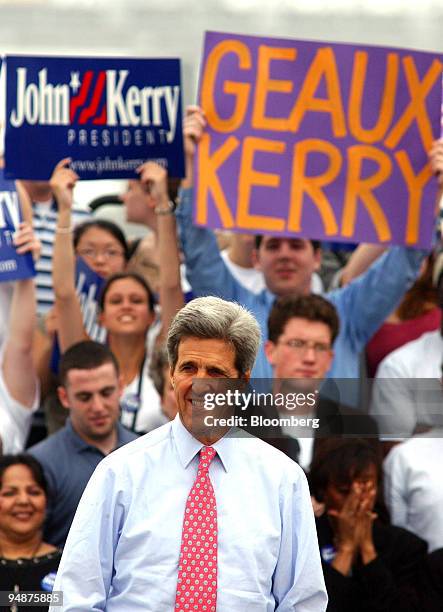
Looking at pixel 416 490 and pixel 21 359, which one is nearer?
pixel 416 490

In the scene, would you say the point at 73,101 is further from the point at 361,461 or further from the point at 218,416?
the point at 218,416

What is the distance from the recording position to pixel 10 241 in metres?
5.84

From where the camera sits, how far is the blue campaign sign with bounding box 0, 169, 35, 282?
5.81m

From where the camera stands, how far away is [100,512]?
3.28 metres

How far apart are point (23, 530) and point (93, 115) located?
72.9 inches

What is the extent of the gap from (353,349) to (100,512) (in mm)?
2773

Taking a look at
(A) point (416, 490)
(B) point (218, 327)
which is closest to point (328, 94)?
(A) point (416, 490)

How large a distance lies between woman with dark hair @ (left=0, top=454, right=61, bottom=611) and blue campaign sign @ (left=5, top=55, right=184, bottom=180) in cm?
133

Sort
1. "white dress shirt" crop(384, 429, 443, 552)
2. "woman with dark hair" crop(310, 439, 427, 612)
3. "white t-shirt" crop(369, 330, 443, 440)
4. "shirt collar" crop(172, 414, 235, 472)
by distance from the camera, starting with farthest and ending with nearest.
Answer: "white dress shirt" crop(384, 429, 443, 552) < "woman with dark hair" crop(310, 439, 427, 612) < "white t-shirt" crop(369, 330, 443, 440) < "shirt collar" crop(172, 414, 235, 472)

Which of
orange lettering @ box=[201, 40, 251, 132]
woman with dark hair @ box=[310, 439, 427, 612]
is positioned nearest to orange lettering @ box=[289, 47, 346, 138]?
orange lettering @ box=[201, 40, 251, 132]

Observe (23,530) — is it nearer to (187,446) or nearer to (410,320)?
(187,446)

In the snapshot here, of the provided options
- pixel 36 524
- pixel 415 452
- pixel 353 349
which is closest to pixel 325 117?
pixel 353 349

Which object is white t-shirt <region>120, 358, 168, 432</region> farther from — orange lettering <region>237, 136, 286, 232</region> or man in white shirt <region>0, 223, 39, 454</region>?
orange lettering <region>237, 136, 286, 232</region>

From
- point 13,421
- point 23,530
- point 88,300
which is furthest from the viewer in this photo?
point 88,300
